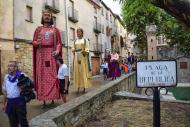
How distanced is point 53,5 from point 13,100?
21999 mm

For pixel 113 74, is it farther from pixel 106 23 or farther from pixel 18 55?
pixel 106 23

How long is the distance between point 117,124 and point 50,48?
2254 millimetres

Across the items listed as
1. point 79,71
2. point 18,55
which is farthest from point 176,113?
point 18,55

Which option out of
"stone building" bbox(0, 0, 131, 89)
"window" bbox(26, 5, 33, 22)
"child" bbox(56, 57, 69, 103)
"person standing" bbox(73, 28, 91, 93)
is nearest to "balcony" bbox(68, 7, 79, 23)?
"stone building" bbox(0, 0, 131, 89)

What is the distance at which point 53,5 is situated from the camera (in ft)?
95.3

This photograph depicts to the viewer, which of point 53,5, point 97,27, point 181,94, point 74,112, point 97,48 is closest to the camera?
point 74,112

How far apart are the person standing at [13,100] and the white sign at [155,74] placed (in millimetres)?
2513

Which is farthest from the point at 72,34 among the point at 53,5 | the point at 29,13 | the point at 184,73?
the point at 184,73

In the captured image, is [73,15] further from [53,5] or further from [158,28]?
[158,28]

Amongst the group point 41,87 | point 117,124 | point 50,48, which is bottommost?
point 117,124

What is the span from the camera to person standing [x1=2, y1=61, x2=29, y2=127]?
7.50 meters

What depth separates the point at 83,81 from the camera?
12.8 meters

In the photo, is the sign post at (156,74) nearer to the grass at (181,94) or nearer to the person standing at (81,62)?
the person standing at (81,62)

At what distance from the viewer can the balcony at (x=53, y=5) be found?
90.6 ft
